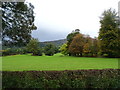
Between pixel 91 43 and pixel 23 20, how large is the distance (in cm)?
1945

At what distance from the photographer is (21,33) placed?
5.26 metres

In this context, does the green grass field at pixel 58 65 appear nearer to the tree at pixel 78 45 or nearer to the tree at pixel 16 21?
the tree at pixel 16 21

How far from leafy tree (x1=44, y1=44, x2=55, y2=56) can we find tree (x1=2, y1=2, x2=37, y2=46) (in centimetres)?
2612

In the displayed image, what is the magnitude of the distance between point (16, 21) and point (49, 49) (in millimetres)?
27353

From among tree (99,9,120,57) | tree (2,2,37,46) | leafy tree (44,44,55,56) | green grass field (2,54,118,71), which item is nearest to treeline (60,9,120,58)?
tree (99,9,120,57)

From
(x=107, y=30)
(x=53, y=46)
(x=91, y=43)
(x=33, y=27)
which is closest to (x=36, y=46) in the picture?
(x=53, y=46)

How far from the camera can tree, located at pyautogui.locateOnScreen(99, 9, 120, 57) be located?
20.4 metres

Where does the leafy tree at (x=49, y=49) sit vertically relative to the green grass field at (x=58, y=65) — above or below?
above

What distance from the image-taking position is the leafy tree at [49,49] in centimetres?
3161

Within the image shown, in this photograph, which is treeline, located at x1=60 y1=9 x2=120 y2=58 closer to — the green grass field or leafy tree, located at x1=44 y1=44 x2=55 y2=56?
the green grass field

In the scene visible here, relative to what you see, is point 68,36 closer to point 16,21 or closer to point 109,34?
point 109,34

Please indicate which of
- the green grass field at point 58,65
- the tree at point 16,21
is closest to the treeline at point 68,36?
the tree at point 16,21

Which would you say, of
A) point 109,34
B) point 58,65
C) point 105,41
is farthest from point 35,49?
point 58,65

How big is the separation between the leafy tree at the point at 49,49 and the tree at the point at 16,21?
85.7ft
